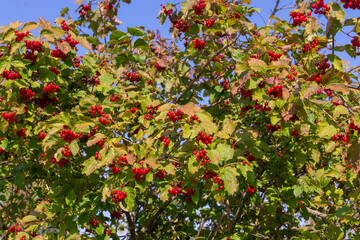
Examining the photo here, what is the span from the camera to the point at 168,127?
4102mm

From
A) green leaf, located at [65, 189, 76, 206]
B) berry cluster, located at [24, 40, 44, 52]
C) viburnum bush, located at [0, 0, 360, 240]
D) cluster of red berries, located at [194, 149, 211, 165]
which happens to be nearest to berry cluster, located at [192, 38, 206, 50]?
viburnum bush, located at [0, 0, 360, 240]

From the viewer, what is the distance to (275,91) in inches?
141

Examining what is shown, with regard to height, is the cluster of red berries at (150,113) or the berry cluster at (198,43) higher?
the berry cluster at (198,43)

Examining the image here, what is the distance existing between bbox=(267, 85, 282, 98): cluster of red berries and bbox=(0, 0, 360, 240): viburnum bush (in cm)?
1

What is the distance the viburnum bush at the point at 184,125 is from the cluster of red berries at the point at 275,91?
0.01 metres

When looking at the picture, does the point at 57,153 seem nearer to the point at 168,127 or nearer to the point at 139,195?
the point at 168,127

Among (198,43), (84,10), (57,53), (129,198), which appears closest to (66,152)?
(129,198)

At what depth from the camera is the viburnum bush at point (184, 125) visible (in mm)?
3555

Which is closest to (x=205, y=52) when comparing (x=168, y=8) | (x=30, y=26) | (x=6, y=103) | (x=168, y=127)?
(x=168, y=8)

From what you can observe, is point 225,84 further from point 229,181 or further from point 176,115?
point 229,181

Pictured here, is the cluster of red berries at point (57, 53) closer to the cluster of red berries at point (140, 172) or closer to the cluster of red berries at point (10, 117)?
the cluster of red berries at point (10, 117)

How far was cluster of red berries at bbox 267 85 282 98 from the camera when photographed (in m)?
3.47

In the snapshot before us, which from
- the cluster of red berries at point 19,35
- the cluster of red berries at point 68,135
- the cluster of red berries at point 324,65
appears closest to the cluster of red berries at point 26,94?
the cluster of red berries at point 19,35

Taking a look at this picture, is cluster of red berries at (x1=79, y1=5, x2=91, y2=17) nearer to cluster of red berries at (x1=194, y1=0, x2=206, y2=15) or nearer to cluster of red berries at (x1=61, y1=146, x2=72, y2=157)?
cluster of red berries at (x1=194, y1=0, x2=206, y2=15)
